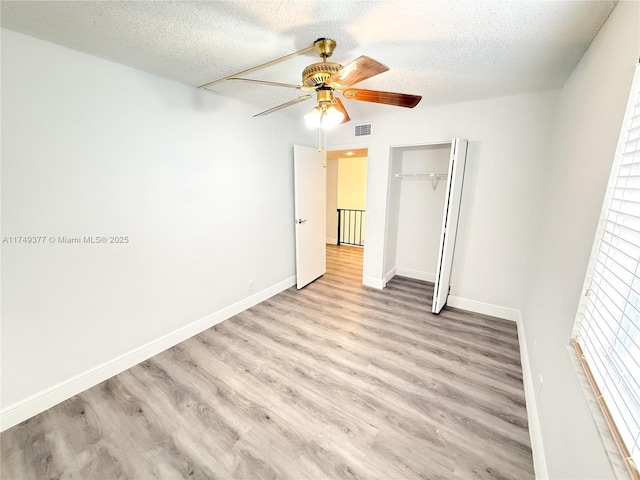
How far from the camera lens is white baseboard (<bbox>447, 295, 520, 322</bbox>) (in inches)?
113

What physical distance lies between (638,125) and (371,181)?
269cm

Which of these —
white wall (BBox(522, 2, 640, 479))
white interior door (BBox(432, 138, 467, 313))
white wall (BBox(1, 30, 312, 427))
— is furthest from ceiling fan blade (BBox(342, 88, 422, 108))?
white wall (BBox(1, 30, 312, 427))

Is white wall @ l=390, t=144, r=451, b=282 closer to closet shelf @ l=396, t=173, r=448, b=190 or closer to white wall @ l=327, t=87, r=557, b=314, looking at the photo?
closet shelf @ l=396, t=173, r=448, b=190

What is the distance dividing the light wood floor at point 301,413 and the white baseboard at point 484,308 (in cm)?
22

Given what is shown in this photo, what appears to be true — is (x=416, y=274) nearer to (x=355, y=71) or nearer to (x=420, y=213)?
(x=420, y=213)

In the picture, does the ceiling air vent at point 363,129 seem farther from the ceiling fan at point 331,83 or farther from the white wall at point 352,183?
the white wall at point 352,183

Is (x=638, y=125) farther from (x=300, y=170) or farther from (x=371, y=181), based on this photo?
(x=300, y=170)

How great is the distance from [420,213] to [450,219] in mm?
1185

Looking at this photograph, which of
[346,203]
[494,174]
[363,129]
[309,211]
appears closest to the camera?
[494,174]

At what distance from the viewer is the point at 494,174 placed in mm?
2744

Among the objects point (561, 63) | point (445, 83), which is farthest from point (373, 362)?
point (561, 63)

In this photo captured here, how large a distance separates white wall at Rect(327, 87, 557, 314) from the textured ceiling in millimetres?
527

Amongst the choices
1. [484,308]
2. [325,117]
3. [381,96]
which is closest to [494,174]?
[484,308]

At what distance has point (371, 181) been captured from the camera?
3506 millimetres
